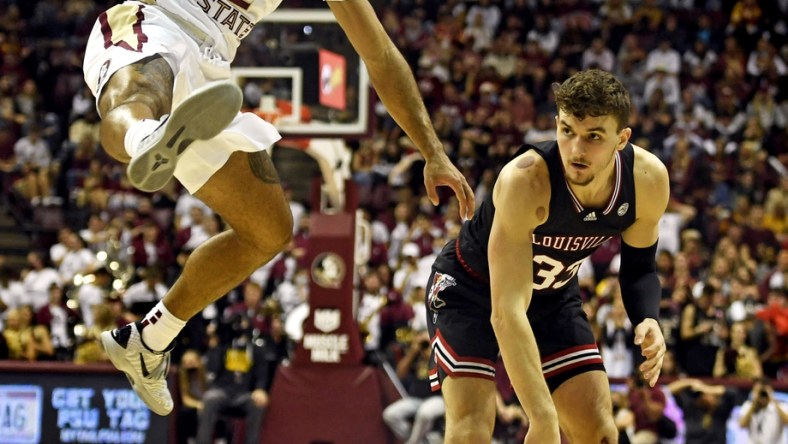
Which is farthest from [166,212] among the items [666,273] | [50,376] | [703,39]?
[703,39]

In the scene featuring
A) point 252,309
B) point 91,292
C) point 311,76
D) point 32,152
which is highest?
point 311,76

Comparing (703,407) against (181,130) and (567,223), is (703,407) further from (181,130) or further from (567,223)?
(181,130)

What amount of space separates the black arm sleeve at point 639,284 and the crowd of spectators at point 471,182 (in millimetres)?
6027

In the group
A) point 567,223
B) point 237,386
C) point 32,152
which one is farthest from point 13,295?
point 567,223

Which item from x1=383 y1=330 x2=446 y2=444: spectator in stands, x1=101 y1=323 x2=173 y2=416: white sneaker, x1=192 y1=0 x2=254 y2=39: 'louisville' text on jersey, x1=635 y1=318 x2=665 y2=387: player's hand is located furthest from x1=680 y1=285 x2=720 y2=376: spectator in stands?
x1=192 y1=0 x2=254 y2=39: 'louisville' text on jersey

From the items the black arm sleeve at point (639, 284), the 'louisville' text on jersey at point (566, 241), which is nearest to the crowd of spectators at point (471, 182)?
the black arm sleeve at point (639, 284)

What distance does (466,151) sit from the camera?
1817 cm

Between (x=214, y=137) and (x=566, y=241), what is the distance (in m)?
1.92

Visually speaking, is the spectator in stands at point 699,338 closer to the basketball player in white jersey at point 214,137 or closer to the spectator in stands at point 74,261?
the spectator in stands at point 74,261

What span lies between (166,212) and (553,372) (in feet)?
41.3

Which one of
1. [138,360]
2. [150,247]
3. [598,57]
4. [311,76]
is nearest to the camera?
[138,360]

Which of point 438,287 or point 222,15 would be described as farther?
point 438,287

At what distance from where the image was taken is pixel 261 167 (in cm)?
479

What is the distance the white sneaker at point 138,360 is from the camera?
519 cm
